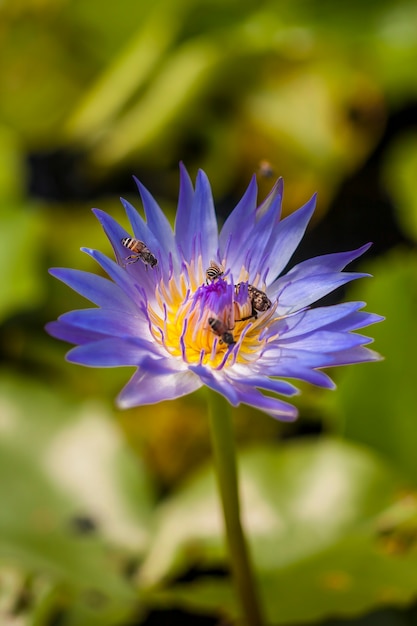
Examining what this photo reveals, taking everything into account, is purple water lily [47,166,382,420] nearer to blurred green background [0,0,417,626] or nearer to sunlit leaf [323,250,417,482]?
blurred green background [0,0,417,626]

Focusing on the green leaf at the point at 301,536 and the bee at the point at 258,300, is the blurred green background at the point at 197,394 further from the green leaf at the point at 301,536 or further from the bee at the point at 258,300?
the bee at the point at 258,300

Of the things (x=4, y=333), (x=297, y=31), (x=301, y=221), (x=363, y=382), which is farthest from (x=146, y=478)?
(x=297, y=31)

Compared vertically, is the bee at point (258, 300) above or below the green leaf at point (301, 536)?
above

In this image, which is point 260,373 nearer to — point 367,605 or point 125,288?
point 125,288

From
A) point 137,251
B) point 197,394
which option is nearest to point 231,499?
point 137,251

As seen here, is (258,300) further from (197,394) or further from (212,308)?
(197,394)

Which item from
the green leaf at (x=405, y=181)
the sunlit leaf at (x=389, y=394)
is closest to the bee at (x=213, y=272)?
the sunlit leaf at (x=389, y=394)
